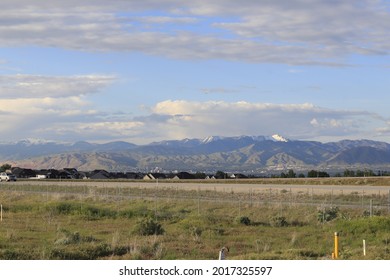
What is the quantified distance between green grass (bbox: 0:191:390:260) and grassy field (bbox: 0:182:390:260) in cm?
3

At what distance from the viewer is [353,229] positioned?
30.5m

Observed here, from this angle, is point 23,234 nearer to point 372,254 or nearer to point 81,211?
point 81,211

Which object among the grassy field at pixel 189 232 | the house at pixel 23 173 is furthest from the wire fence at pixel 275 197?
the house at pixel 23 173

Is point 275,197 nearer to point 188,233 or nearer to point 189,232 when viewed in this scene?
point 189,232

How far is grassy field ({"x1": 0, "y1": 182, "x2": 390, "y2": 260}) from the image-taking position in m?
21.8

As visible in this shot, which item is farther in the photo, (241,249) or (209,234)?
(209,234)

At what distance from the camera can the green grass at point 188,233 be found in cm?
2175

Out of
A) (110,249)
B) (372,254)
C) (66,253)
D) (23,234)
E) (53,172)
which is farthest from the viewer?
(53,172)

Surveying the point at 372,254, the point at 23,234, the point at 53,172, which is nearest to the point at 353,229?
the point at 372,254

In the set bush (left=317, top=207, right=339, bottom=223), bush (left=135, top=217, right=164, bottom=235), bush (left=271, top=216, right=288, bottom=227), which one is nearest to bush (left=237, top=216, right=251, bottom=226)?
bush (left=271, top=216, right=288, bottom=227)

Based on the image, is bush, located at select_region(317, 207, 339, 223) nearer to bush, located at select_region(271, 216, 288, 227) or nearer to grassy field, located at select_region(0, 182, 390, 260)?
grassy field, located at select_region(0, 182, 390, 260)

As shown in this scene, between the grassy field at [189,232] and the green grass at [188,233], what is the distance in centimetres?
3

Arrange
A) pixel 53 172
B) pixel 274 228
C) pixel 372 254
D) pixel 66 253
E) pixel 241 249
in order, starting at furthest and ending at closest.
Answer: pixel 53 172
pixel 274 228
pixel 241 249
pixel 66 253
pixel 372 254

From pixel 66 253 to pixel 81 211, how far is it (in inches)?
801
